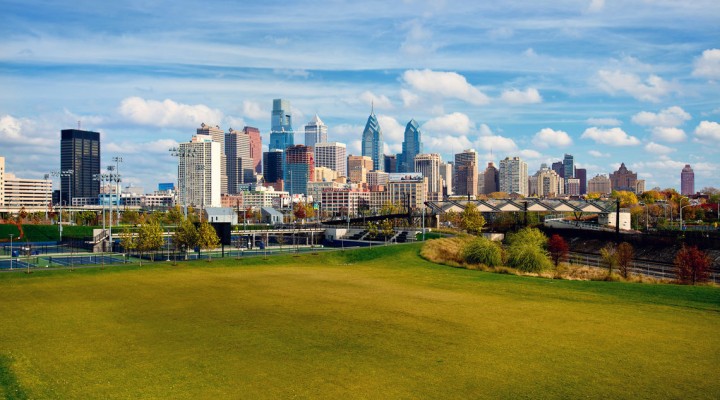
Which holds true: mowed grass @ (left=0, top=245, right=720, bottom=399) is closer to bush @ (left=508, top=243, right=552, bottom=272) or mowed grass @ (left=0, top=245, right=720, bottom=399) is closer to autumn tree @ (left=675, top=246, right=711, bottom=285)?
autumn tree @ (left=675, top=246, right=711, bottom=285)

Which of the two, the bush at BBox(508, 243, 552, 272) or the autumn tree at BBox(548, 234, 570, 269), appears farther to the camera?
the autumn tree at BBox(548, 234, 570, 269)

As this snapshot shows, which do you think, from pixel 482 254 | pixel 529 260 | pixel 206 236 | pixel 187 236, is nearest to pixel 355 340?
pixel 529 260

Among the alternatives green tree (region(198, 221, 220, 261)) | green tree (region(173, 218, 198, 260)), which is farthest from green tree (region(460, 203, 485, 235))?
green tree (region(173, 218, 198, 260))

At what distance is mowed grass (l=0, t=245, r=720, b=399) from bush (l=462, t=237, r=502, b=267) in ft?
48.7

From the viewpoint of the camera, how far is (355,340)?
2509 centimetres

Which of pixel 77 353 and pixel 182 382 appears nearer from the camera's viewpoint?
pixel 182 382

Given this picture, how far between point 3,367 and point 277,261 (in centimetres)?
4280

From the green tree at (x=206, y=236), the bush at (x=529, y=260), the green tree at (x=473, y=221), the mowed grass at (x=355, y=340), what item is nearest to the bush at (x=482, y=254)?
the bush at (x=529, y=260)

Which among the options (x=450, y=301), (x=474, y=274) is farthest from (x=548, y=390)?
(x=474, y=274)

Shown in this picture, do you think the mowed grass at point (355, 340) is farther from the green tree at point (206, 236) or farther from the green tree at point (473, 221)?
the green tree at point (473, 221)

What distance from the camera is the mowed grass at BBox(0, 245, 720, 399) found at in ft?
62.2

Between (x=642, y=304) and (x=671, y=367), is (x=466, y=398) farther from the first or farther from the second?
(x=642, y=304)

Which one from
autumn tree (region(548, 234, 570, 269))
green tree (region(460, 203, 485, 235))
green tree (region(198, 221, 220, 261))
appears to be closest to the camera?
green tree (region(198, 221, 220, 261))

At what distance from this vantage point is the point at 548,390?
60.6ft
